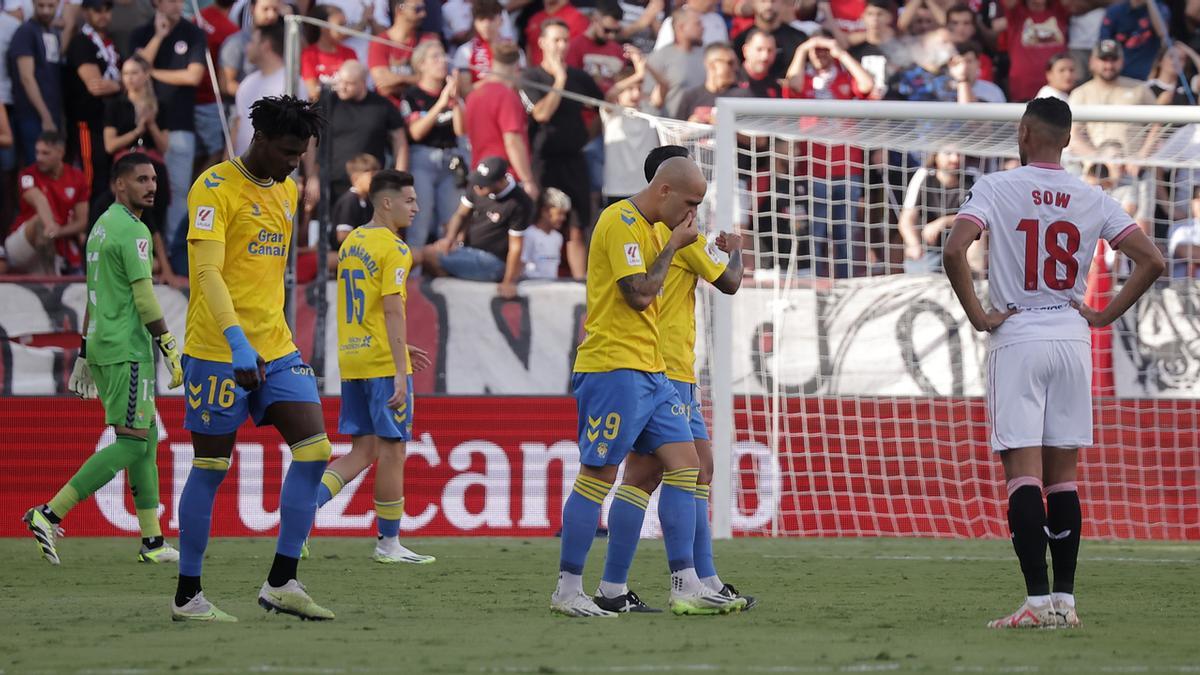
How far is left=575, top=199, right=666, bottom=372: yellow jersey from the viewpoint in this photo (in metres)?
6.59

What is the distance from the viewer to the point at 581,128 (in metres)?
14.6

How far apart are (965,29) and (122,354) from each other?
9493mm

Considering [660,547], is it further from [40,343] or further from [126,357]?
[40,343]

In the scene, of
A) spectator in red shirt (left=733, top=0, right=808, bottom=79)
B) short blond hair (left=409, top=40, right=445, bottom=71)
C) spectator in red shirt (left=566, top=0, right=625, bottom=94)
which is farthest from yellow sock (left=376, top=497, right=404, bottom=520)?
spectator in red shirt (left=733, top=0, right=808, bottom=79)

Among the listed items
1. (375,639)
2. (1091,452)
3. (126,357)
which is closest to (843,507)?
(1091,452)

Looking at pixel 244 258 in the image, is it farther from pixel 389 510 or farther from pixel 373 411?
pixel 389 510

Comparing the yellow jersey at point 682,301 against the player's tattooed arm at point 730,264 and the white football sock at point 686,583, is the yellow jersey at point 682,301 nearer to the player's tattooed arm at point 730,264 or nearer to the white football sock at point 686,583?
the player's tattooed arm at point 730,264

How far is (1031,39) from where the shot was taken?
1589 centimetres

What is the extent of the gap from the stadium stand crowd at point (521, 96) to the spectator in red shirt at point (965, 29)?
29 millimetres

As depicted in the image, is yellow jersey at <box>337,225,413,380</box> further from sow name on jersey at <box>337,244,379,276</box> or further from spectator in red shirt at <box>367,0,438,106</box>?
spectator in red shirt at <box>367,0,438,106</box>

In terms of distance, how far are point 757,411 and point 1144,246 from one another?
6667 millimetres

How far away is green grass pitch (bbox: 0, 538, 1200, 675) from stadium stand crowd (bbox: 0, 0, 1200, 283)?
4.12 meters

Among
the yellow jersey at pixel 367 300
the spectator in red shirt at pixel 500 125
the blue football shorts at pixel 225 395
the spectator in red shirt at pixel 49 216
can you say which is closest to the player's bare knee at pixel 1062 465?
the blue football shorts at pixel 225 395

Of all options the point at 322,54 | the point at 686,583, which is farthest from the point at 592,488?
the point at 322,54
